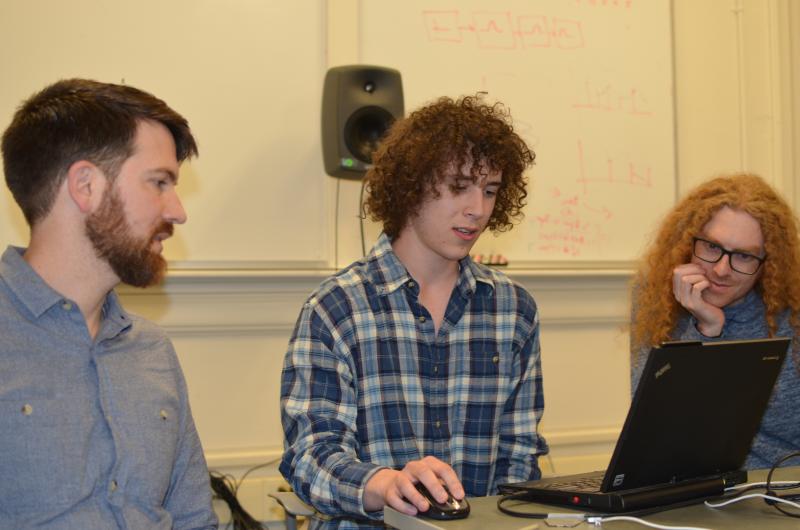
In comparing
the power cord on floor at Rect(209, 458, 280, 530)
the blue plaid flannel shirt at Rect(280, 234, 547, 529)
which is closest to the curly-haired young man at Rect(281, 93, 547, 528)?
the blue plaid flannel shirt at Rect(280, 234, 547, 529)

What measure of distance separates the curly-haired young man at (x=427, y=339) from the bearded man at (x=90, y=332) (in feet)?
0.89

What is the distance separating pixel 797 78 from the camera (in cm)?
360

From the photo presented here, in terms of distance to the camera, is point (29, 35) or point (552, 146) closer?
point (29, 35)

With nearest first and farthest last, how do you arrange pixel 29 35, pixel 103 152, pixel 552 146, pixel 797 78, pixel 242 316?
pixel 103 152, pixel 29 35, pixel 242 316, pixel 552 146, pixel 797 78

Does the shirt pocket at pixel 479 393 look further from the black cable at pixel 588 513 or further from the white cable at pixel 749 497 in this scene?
the white cable at pixel 749 497

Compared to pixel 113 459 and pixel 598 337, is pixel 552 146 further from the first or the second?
pixel 113 459

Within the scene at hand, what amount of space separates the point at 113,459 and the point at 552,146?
2.10 m

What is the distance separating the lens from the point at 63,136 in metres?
1.66

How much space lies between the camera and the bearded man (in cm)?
152

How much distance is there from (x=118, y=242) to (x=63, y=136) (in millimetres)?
215

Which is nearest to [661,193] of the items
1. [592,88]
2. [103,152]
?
[592,88]

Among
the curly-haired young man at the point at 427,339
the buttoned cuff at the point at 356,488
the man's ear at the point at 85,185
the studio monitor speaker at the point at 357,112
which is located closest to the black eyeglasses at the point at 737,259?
the curly-haired young man at the point at 427,339

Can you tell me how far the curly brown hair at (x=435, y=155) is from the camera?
2.06 m

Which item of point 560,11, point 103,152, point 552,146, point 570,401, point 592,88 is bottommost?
→ point 570,401
